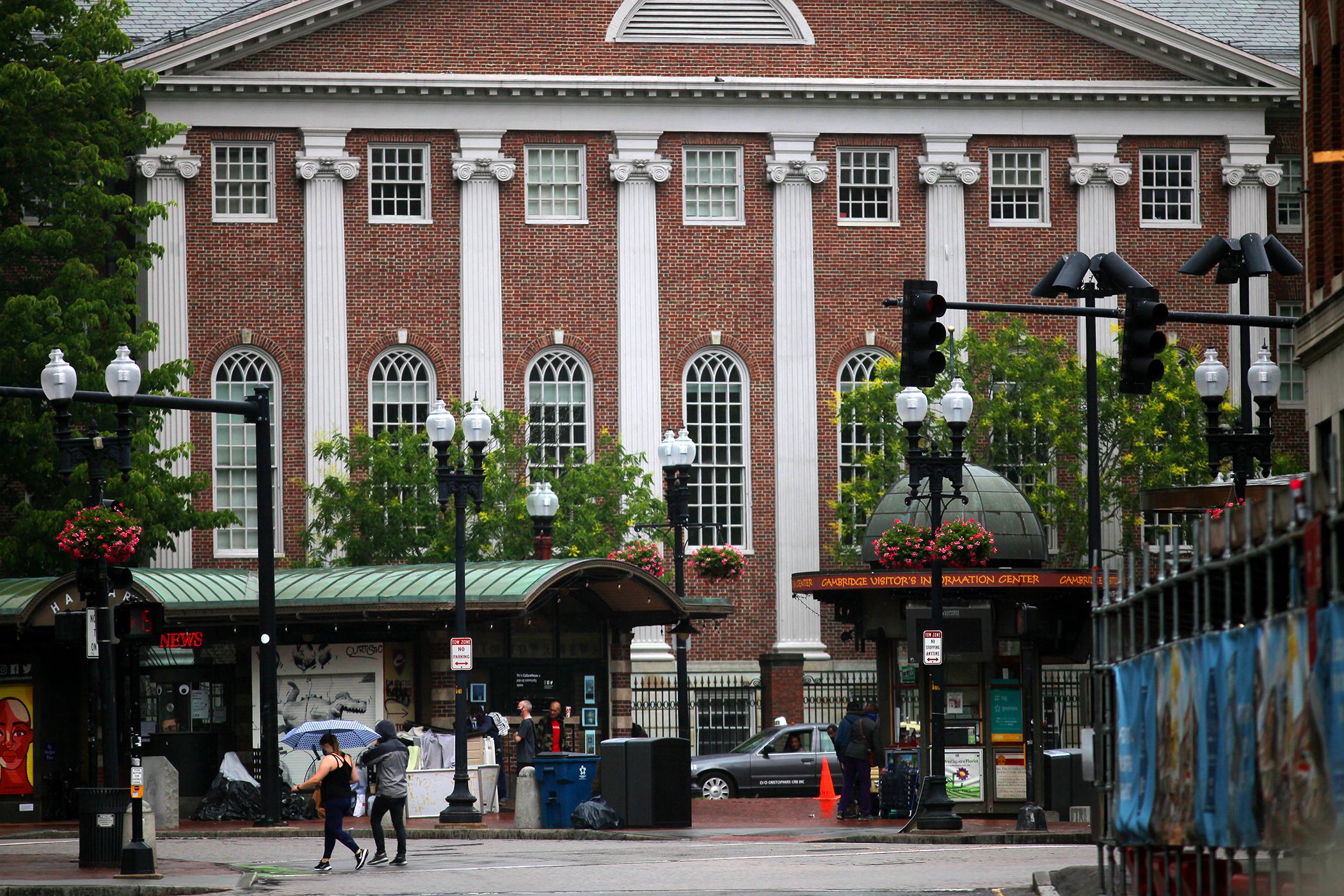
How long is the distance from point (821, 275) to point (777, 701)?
388 inches

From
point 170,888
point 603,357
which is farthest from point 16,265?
point 170,888

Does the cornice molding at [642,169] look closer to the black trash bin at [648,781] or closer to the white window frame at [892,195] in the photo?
the white window frame at [892,195]

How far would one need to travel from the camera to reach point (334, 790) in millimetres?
22422

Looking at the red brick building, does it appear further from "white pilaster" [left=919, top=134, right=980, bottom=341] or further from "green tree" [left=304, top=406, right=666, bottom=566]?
"green tree" [left=304, top=406, right=666, bottom=566]

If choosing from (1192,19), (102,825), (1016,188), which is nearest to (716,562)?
(1016,188)

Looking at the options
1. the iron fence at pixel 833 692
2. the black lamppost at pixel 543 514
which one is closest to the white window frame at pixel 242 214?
the black lamppost at pixel 543 514

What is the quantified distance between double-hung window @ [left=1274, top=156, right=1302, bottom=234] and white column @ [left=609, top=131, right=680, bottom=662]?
1502cm

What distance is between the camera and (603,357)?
49000 millimetres

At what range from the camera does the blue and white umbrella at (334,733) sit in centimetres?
3139

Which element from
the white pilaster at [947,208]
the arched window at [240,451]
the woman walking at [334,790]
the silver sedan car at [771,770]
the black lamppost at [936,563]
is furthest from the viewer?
the white pilaster at [947,208]

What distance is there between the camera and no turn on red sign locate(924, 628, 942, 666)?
26.2 meters

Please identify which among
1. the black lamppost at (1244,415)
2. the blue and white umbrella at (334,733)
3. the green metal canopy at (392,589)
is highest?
the black lamppost at (1244,415)

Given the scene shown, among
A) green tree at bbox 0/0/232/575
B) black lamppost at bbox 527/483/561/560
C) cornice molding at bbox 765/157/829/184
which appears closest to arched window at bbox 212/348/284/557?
green tree at bbox 0/0/232/575

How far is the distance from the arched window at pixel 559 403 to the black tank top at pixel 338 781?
1030 inches
